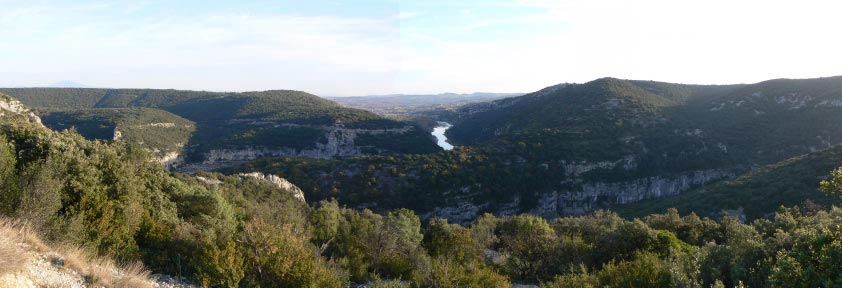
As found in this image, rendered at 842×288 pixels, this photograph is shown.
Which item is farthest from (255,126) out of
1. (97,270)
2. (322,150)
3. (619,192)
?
(97,270)

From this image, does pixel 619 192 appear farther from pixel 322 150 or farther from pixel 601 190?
pixel 322 150

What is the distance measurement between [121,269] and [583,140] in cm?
7701

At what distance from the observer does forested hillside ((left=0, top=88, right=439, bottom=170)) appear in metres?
93.6

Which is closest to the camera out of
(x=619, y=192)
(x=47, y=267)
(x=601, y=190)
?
(x=47, y=267)

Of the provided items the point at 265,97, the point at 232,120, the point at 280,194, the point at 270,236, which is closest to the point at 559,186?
the point at 280,194

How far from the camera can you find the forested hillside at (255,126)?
3686 inches

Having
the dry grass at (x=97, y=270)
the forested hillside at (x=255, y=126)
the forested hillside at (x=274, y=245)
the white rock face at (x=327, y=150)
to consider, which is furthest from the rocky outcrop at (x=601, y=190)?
the dry grass at (x=97, y=270)

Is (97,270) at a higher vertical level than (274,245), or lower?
higher

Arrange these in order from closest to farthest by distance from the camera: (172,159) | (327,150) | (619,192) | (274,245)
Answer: (274,245), (619,192), (172,159), (327,150)

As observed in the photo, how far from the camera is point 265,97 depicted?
→ 151 meters

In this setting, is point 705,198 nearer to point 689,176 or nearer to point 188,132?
point 689,176

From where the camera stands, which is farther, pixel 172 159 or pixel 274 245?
pixel 172 159

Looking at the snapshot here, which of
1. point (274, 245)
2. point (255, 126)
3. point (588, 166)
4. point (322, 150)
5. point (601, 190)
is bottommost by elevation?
point (601, 190)

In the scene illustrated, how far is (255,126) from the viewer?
116 m
